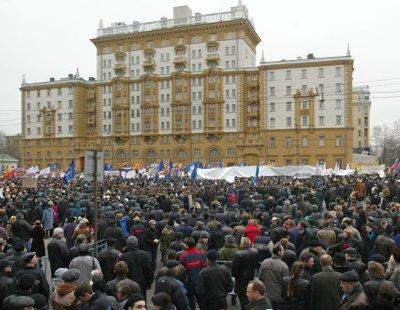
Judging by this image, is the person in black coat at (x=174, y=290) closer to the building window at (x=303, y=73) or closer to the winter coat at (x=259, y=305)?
the winter coat at (x=259, y=305)

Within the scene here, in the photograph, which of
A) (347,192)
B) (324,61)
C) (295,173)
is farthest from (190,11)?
(347,192)

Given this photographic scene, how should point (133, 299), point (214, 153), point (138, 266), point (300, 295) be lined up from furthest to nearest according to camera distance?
point (214, 153) → point (138, 266) → point (300, 295) → point (133, 299)

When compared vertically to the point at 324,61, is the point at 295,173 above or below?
below

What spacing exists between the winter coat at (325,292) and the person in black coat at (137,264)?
324cm

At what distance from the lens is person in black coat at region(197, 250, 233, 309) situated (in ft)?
26.7

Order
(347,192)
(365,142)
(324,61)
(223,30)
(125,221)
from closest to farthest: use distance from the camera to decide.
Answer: (125,221)
(347,192)
(324,61)
(223,30)
(365,142)

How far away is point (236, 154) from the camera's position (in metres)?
76.2

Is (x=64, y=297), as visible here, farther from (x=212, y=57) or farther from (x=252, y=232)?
(x=212, y=57)

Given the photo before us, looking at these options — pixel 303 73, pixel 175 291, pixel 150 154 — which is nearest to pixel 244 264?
pixel 175 291

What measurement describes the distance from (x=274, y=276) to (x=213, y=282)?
1.05 m

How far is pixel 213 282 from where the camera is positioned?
8148 mm

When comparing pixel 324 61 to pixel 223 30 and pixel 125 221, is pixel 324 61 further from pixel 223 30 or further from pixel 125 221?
pixel 125 221

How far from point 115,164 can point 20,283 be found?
79789 mm

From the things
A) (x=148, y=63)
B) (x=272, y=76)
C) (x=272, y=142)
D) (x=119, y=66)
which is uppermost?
(x=148, y=63)
